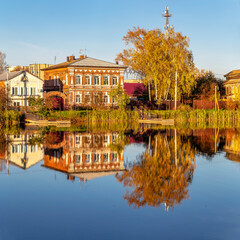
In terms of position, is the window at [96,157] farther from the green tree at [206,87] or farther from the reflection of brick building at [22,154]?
the green tree at [206,87]

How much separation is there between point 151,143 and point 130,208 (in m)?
15.5

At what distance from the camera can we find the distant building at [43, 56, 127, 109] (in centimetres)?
5884

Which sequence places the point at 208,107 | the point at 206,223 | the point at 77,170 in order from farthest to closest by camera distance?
1. the point at 208,107
2. the point at 77,170
3. the point at 206,223

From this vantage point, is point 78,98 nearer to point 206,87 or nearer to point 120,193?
point 206,87

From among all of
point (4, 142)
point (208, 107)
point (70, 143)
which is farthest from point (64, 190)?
point (208, 107)

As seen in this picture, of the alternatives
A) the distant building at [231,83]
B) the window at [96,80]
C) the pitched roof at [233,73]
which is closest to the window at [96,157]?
the window at [96,80]

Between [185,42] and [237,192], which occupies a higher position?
[185,42]

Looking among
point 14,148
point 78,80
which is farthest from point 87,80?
point 14,148

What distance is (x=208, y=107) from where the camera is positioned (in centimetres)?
5994

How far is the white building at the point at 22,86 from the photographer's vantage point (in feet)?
215

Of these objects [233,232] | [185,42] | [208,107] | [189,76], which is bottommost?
[233,232]

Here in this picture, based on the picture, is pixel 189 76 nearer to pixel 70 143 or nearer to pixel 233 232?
pixel 70 143

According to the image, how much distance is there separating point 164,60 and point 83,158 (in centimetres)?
3903

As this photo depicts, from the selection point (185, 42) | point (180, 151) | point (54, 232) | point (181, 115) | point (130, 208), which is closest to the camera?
point (54, 232)
